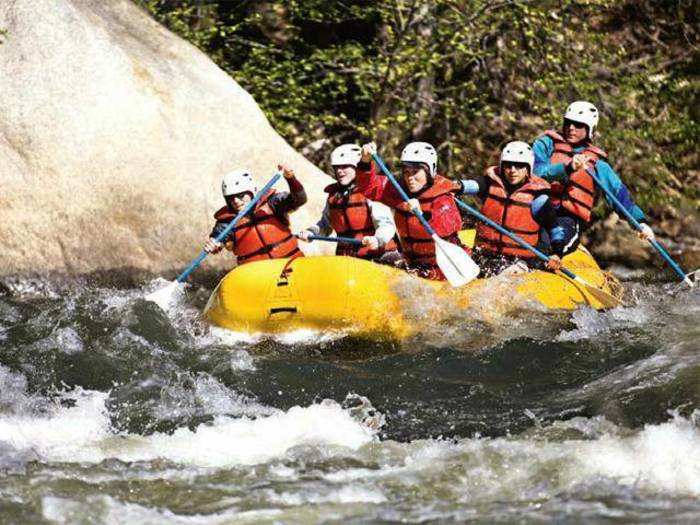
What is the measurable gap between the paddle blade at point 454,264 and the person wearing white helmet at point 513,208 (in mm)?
512

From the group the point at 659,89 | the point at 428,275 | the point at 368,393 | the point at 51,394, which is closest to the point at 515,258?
the point at 428,275

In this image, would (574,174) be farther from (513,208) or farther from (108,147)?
(108,147)

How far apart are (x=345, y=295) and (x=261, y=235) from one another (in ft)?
4.23

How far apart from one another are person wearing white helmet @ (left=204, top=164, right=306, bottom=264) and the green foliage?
2.54 metres

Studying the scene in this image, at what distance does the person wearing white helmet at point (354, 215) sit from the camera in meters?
8.00

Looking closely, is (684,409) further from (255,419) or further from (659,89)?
(659,89)

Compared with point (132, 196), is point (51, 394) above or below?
below

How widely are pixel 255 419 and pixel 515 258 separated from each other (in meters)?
2.74

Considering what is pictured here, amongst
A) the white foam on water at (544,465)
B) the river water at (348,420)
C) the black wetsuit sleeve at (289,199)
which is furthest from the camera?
the black wetsuit sleeve at (289,199)

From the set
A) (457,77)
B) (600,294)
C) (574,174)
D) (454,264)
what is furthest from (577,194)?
(457,77)

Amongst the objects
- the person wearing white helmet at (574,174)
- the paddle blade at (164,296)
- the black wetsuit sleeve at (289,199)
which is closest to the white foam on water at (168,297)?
the paddle blade at (164,296)

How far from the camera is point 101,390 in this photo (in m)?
6.62

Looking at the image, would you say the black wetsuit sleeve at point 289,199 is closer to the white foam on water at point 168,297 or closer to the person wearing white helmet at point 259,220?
the person wearing white helmet at point 259,220

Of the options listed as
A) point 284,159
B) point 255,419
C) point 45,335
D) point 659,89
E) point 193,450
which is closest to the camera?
point 193,450
